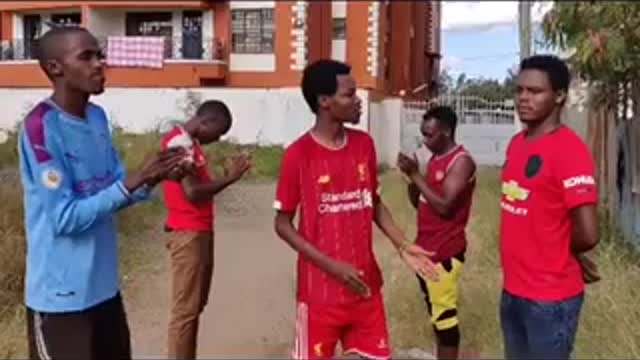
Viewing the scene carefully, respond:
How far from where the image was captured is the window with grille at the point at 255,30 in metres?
25.9

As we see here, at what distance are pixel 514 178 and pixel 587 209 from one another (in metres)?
0.30

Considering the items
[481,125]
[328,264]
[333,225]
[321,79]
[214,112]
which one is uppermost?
[321,79]

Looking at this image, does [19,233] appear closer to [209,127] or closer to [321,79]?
[209,127]

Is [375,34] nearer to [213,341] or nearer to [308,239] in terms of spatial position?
[213,341]

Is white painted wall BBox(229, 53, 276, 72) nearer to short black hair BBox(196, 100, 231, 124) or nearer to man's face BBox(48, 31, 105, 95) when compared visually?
short black hair BBox(196, 100, 231, 124)

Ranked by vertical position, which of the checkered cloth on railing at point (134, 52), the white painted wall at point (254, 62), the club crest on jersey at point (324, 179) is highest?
the white painted wall at point (254, 62)

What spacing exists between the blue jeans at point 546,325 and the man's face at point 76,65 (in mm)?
1598

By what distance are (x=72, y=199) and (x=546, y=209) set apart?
1521 millimetres

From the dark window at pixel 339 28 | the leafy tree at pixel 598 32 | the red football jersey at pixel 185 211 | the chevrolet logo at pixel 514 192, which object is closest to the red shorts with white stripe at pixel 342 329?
the chevrolet logo at pixel 514 192

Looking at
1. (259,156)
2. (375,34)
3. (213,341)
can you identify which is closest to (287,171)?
(213,341)

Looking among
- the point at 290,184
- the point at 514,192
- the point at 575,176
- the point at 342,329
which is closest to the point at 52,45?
the point at 290,184

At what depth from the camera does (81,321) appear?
3248 mm

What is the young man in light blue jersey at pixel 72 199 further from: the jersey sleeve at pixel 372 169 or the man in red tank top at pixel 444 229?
the man in red tank top at pixel 444 229

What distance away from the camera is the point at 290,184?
3.88 metres
